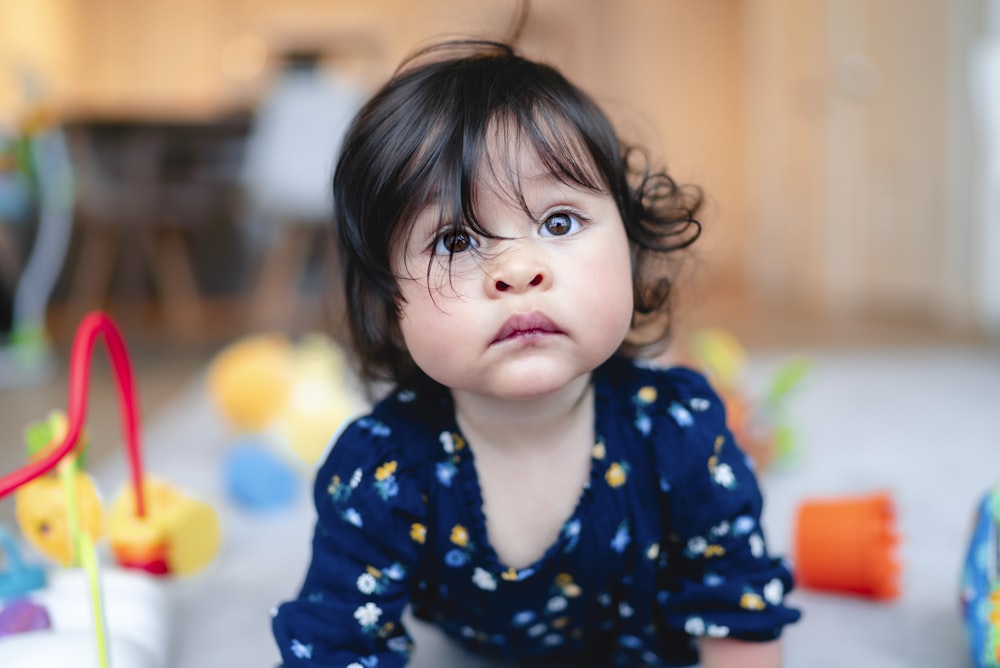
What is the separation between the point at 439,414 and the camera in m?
0.66

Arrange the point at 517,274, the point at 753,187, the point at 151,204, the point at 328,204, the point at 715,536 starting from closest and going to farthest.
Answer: the point at 517,274
the point at 715,536
the point at 328,204
the point at 151,204
the point at 753,187

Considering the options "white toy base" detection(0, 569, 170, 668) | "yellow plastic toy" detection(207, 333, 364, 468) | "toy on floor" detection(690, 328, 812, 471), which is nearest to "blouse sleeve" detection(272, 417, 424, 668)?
"white toy base" detection(0, 569, 170, 668)

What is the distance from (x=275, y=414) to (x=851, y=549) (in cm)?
98

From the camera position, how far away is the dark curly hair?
0.54 meters

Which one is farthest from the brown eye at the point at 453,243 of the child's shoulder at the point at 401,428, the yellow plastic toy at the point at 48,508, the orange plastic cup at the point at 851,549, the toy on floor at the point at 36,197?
the toy on floor at the point at 36,197

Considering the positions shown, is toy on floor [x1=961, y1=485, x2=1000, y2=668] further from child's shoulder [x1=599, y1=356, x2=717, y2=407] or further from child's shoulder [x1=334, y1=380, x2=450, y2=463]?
child's shoulder [x1=334, y1=380, x2=450, y2=463]

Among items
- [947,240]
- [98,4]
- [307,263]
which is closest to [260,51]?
[98,4]

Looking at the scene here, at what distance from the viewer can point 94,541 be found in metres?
0.71

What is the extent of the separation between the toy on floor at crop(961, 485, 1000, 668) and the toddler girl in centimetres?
15

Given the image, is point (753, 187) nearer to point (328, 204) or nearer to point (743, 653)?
point (328, 204)

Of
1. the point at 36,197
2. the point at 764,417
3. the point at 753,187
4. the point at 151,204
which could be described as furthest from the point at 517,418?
the point at 753,187

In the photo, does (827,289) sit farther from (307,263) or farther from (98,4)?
(98,4)

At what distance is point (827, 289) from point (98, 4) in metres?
5.09

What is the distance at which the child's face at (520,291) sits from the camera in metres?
0.53
